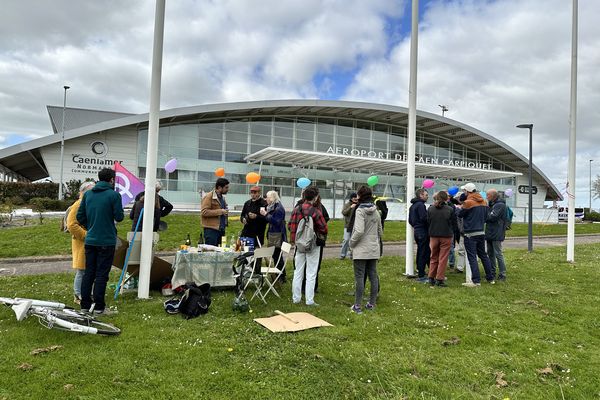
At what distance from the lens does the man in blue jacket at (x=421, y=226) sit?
8031mm

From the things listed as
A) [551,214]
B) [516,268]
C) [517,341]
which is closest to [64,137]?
[516,268]

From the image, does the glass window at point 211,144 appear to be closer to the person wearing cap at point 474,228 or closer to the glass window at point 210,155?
the glass window at point 210,155

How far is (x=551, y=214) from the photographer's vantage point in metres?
35.0

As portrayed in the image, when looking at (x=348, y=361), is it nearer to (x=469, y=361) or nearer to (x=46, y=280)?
(x=469, y=361)

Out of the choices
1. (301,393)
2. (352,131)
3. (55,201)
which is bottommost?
(301,393)

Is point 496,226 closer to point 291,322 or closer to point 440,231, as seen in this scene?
point 440,231

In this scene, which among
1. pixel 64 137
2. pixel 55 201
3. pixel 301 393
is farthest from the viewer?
pixel 64 137

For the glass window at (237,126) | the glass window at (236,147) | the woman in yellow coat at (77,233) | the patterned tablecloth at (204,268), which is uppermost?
the glass window at (237,126)

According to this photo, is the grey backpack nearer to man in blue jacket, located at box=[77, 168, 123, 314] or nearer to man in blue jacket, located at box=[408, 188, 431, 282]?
man in blue jacket, located at box=[77, 168, 123, 314]

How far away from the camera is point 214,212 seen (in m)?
6.93

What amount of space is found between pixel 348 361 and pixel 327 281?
3872 millimetres

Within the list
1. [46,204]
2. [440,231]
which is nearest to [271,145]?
[46,204]

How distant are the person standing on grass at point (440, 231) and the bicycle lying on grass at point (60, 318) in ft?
17.8

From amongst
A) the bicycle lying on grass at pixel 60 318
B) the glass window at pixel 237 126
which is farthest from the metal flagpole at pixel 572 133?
the glass window at pixel 237 126
